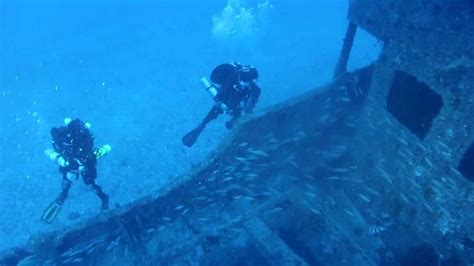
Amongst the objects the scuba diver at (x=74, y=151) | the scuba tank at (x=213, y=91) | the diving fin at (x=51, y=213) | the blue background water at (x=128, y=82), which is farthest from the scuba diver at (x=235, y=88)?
the diving fin at (x=51, y=213)

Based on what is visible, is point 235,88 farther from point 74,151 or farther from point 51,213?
point 51,213

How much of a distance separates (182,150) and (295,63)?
38.6ft

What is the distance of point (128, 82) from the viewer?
63.6 ft

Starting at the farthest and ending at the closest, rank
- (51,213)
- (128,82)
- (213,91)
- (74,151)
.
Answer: (128,82), (213,91), (51,213), (74,151)

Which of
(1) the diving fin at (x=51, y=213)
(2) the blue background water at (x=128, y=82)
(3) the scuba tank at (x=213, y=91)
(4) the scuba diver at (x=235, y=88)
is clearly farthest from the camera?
(2) the blue background water at (x=128, y=82)

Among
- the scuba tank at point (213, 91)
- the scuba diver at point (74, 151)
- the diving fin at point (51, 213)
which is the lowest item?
the diving fin at point (51, 213)

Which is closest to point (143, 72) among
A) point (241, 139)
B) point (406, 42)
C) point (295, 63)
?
point (295, 63)

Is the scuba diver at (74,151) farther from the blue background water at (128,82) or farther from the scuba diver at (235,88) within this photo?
the scuba diver at (235,88)

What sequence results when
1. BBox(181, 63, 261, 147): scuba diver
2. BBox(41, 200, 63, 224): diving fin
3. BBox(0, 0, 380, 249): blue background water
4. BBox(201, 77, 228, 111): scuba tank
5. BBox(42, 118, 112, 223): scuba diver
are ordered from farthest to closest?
BBox(0, 0, 380, 249): blue background water < BBox(201, 77, 228, 111): scuba tank < BBox(181, 63, 261, 147): scuba diver < BBox(41, 200, 63, 224): diving fin < BBox(42, 118, 112, 223): scuba diver

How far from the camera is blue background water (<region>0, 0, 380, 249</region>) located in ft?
37.4

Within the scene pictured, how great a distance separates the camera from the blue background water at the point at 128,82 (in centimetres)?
1140

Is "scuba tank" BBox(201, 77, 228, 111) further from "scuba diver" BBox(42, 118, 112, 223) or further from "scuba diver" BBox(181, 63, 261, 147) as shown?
"scuba diver" BBox(42, 118, 112, 223)

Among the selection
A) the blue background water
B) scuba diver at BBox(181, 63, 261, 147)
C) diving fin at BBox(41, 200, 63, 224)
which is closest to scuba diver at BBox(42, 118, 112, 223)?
diving fin at BBox(41, 200, 63, 224)

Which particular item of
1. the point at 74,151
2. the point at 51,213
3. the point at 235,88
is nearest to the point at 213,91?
the point at 235,88
